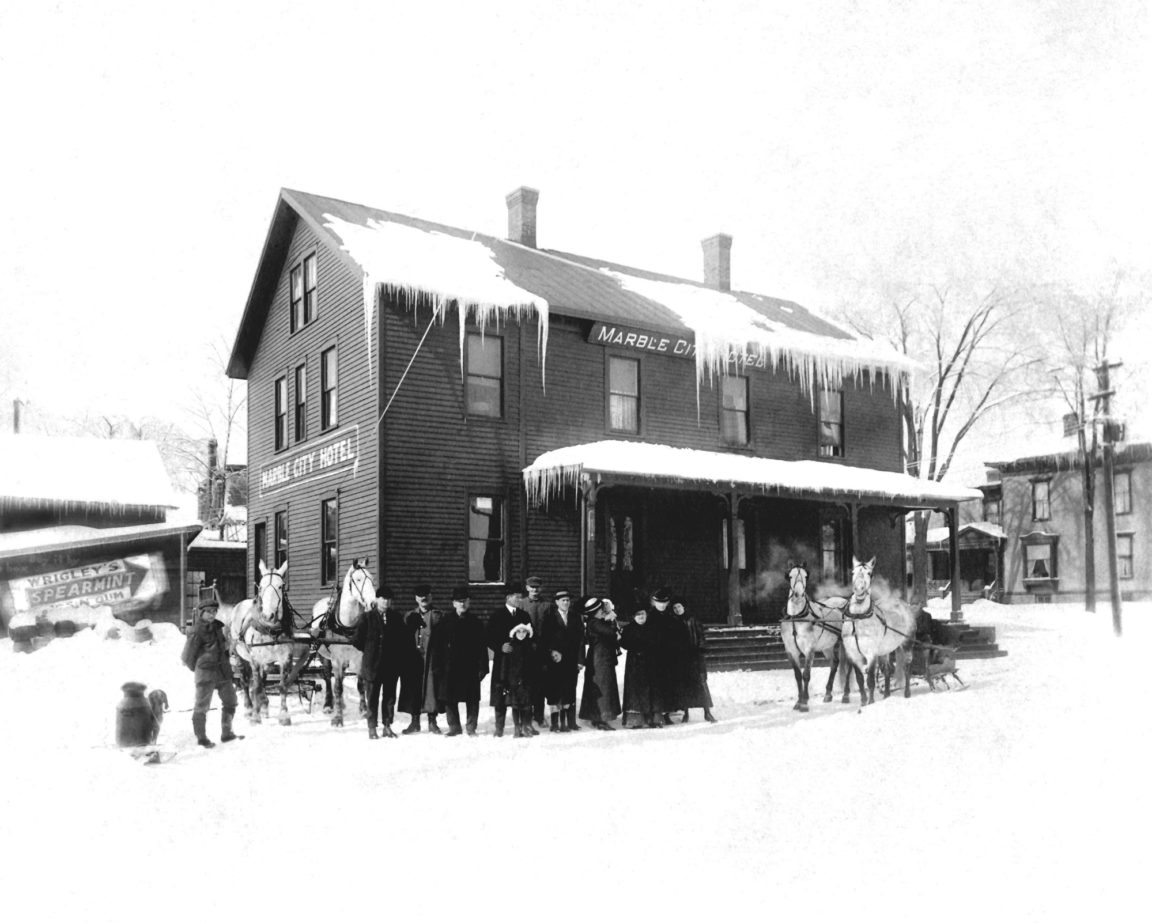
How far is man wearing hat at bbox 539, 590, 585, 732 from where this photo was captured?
12531mm

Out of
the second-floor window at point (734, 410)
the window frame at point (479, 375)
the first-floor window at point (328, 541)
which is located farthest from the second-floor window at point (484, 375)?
the second-floor window at point (734, 410)

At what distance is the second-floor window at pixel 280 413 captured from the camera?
77.8 ft

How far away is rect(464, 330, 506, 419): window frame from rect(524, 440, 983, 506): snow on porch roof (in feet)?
4.06

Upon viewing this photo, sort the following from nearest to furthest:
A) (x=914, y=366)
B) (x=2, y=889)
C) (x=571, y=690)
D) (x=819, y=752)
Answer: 1. (x=2, y=889)
2. (x=819, y=752)
3. (x=571, y=690)
4. (x=914, y=366)

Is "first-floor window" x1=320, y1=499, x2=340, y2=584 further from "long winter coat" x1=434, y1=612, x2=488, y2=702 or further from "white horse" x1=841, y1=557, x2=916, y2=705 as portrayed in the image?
"white horse" x1=841, y1=557, x2=916, y2=705

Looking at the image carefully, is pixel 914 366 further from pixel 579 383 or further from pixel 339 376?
pixel 339 376

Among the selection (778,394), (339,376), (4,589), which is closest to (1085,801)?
(339,376)

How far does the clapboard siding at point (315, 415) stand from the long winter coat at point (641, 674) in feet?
24.2

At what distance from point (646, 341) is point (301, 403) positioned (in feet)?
23.2

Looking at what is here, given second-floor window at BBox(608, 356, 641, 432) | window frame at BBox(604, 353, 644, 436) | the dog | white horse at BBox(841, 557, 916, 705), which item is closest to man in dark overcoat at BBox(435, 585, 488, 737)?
the dog

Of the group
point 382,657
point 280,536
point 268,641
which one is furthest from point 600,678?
point 280,536

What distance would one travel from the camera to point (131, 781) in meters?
9.47

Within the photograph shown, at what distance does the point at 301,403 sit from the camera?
904 inches

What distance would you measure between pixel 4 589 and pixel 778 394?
54.9 ft
